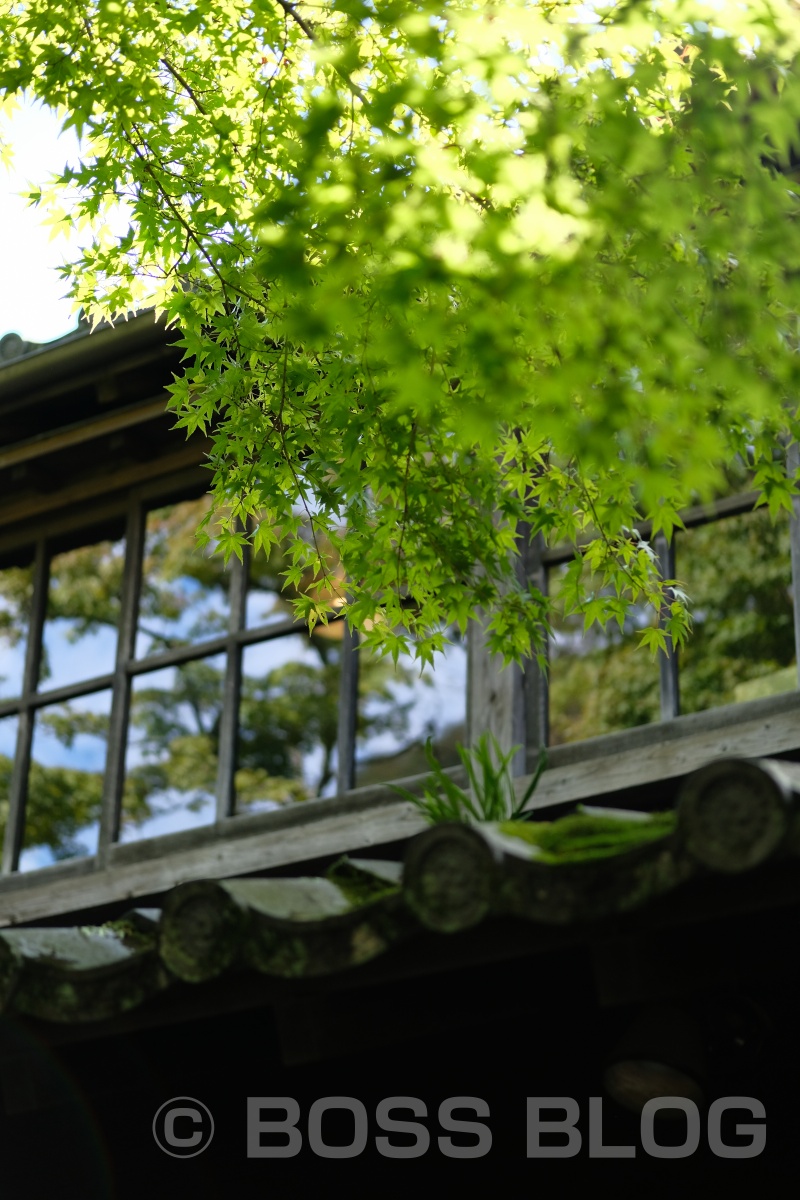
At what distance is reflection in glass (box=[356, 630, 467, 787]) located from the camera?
10688 millimetres

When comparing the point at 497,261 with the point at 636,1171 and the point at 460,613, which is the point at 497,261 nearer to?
the point at 460,613

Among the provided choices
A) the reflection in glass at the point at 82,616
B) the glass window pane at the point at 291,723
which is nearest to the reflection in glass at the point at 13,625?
the reflection in glass at the point at 82,616

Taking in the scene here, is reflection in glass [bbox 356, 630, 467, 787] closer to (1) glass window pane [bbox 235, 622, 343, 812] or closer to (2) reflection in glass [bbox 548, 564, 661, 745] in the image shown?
(1) glass window pane [bbox 235, 622, 343, 812]

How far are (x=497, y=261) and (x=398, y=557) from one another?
62.1 inches

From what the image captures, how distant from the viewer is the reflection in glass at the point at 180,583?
9992 mm

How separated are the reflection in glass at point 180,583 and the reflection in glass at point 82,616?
27cm

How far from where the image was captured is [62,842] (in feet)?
34.0

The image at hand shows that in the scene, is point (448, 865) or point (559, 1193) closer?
point (448, 865)

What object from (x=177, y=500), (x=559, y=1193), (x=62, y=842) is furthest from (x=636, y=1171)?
(x=62, y=842)

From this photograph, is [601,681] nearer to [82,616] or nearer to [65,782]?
[65,782]

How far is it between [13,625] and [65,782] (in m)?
1.75

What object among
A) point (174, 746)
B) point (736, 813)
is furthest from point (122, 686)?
point (736, 813)

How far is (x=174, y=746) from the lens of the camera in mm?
11180

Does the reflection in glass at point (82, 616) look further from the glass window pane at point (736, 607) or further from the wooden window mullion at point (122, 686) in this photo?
the glass window pane at point (736, 607)
